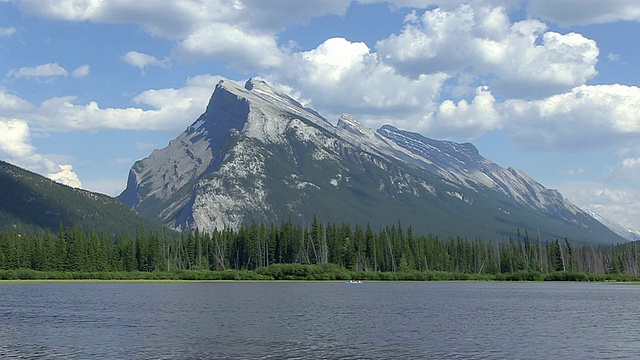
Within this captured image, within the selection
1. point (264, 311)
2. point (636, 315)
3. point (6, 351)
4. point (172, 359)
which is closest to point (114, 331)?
point (6, 351)

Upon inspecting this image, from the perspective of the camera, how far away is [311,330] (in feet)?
269

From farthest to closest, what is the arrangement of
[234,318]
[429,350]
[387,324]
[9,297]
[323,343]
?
[9,297]
[234,318]
[387,324]
[323,343]
[429,350]

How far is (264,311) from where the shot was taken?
4242 inches

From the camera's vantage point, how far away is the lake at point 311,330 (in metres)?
64.4

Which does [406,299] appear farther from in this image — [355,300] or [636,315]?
[636,315]

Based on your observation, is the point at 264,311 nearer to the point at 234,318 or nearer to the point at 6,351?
the point at 234,318

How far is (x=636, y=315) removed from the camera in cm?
10694

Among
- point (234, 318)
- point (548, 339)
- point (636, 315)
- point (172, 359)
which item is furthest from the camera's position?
point (636, 315)

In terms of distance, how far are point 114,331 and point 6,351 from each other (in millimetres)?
16674

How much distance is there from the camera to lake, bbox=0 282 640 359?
6438 cm

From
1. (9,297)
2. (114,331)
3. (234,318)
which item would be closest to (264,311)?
(234,318)

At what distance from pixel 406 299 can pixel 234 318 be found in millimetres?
54788

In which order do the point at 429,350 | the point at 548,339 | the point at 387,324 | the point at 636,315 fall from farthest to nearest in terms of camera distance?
the point at 636,315 → the point at 387,324 → the point at 548,339 → the point at 429,350

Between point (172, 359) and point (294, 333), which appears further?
point (294, 333)
